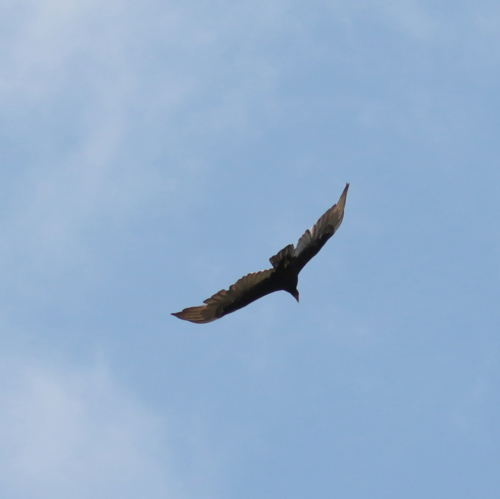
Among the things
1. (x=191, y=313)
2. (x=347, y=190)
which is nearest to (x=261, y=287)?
(x=191, y=313)

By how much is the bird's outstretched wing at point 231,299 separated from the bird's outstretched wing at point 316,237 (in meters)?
0.85

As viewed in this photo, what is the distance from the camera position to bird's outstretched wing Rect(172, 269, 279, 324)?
17.6 meters

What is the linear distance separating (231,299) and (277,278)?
112 centimetres

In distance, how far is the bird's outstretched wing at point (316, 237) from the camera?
61.1 feet

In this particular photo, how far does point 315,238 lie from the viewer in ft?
61.5

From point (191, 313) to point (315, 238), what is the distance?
3171 millimetres

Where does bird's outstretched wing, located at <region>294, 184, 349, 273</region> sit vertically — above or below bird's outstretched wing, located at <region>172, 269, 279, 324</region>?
above

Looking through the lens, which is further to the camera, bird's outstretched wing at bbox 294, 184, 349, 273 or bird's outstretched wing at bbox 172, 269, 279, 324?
bird's outstretched wing at bbox 294, 184, 349, 273

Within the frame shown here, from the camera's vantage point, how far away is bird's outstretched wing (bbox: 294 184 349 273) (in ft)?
61.1

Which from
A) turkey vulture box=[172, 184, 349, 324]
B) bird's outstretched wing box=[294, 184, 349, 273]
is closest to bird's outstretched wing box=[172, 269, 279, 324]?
turkey vulture box=[172, 184, 349, 324]

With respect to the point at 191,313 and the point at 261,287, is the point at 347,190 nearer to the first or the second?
the point at 261,287

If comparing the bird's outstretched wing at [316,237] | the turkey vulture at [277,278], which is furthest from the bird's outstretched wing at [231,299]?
the bird's outstretched wing at [316,237]

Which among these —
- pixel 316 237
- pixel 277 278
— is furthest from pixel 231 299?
pixel 316 237

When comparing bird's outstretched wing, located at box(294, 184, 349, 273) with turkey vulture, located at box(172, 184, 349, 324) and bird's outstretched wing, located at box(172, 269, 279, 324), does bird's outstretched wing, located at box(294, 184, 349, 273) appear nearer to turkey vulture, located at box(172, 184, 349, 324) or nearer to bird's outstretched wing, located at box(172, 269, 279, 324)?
turkey vulture, located at box(172, 184, 349, 324)
